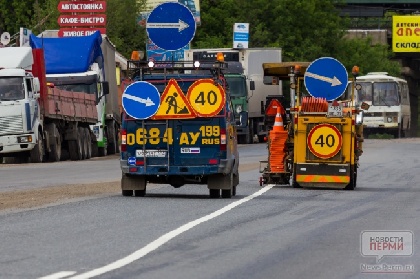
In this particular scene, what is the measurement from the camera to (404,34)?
113000mm

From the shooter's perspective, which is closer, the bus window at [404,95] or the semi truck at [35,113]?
the semi truck at [35,113]

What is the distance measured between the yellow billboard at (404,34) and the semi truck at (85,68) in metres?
62.0

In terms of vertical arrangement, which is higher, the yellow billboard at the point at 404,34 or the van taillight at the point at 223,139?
the yellow billboard at the point at 404,34

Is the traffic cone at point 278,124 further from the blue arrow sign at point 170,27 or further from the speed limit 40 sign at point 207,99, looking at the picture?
the speed limit 40 sign at point 207,99

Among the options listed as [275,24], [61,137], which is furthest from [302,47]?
[61,137]

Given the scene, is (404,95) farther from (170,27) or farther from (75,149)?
(170,27)

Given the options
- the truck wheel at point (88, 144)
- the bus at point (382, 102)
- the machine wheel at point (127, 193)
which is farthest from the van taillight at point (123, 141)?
the bus at point (382, 102)

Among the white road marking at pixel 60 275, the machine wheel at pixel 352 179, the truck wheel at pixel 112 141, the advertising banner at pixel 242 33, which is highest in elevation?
the advertising banner at pixel 242 33

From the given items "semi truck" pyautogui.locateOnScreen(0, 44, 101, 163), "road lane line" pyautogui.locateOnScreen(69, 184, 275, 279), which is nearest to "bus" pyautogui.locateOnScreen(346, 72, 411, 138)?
"semi truck" pyautogui.locateOnScreen(0, 44, 101, 163)

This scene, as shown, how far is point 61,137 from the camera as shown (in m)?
47.2

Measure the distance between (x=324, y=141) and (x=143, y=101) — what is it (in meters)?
5.03

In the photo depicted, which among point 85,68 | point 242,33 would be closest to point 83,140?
point 85,68

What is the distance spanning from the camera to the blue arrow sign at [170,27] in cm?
2261

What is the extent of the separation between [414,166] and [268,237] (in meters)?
23.9
